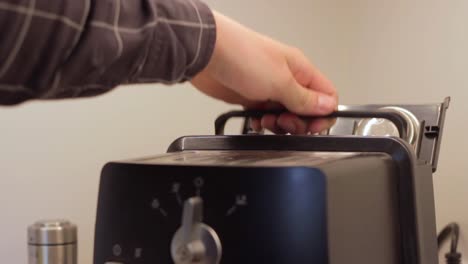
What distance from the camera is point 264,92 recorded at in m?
0.53

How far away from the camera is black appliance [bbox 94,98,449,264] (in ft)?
1.31

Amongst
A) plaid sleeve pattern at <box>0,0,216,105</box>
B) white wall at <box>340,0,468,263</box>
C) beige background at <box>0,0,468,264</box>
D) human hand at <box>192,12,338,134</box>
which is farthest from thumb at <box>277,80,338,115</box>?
white wall at <box>340,0,468,263</box>

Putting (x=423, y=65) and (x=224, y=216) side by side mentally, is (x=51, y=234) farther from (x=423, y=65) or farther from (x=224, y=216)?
(x=423, y=65)

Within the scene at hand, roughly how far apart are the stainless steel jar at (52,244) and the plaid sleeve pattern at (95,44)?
0.19 metres

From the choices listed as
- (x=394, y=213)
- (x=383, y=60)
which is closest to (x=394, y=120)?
(x=394, y=213)

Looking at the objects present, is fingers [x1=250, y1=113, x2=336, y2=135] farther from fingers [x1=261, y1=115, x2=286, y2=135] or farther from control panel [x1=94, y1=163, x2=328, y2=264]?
control panel [x1=94, y1=163, x2=328, y2=264]

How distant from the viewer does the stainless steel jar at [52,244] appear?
1.78 feet

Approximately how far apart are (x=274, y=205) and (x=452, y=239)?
2.41 feet

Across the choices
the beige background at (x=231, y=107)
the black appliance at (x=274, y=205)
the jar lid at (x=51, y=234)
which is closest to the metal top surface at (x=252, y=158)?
the black appliance at (x=274, y=205)

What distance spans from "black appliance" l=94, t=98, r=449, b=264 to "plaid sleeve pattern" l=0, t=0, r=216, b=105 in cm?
7

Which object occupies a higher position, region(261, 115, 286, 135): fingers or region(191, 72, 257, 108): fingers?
region(191, 72, 257, 108): fingers

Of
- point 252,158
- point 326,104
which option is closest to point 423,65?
point 326,104

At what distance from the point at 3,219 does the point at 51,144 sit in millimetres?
117

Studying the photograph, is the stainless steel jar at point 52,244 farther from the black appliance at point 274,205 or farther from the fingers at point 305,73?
the fingers at point 305,73
